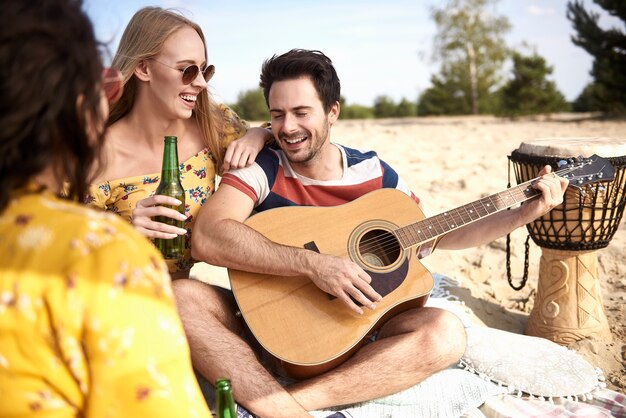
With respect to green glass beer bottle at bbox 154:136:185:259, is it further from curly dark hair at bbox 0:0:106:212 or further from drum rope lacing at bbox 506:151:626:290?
drum rope lacing at bbox 506:151:626:290

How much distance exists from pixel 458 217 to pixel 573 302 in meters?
1.19

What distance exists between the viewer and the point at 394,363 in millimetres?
2746

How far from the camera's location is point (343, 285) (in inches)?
103

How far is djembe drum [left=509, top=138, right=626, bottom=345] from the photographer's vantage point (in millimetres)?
3521

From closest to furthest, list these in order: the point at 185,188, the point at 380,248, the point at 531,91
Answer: the point at 380,248
the point at 185,188
the point at 531,91

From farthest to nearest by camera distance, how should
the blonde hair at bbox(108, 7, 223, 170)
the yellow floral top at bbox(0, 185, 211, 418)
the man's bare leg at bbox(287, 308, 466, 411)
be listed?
the blonde hair at bbox(108, 7, 223, 170) < the man's bare leg at bbox(287, 308, 466, 411) < the yellow floral top at bbox(0, 185, 211, 418)

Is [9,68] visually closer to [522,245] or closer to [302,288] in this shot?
[302,288]

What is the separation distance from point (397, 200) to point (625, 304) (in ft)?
6.65

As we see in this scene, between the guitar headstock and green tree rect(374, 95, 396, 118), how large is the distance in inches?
832

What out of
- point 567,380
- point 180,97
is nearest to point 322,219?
point 180,97

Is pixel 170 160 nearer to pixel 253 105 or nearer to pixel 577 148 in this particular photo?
pixel 577 148

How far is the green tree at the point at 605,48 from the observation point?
15.0m

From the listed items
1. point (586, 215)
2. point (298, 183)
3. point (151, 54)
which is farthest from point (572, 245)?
point (151, 54)

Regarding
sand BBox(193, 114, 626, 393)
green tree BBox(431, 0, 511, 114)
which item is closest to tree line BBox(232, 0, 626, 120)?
green tree BBox(431, 0, 511, 114)
